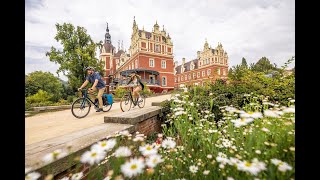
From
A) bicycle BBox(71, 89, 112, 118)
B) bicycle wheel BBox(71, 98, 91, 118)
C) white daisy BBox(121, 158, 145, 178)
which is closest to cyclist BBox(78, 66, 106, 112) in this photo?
bicycle BBox(71, 89, 112, 118)

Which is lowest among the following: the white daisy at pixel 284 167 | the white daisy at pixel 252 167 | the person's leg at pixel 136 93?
the white daisy at pixel 252 167

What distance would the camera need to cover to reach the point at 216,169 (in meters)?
1.25

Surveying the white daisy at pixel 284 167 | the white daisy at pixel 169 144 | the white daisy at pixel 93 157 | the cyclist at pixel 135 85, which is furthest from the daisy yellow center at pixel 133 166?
the cyclist at pixel 135 85

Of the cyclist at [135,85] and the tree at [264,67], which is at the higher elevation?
the tree at [264,67]

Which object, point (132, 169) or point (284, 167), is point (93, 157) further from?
point (284, 167)

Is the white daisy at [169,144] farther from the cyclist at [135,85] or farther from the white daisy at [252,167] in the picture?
the cyclist at [135,85]

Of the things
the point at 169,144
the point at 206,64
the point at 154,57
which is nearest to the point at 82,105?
the point at 169,144

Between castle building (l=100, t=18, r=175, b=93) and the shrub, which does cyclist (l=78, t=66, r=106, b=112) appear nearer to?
the shrub

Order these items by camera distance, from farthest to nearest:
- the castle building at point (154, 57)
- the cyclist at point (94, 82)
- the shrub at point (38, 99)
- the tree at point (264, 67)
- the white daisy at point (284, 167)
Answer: the castle building at point (154, 57) < the shrub at point (38, 99) < the tree at point (264, 67) < the cyclist at point (94, 82) < the white daisy at point (284, 167)
